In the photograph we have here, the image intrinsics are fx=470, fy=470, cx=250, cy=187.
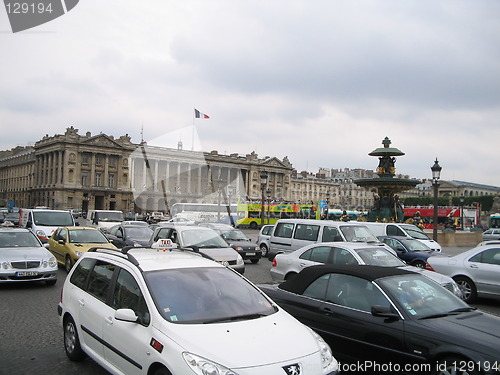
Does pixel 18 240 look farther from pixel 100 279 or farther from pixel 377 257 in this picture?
pixel 377 257

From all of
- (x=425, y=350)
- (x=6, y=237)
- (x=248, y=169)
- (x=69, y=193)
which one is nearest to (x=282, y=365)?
(x=425, y=350)

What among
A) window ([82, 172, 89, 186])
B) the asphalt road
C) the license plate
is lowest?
the asphalt road

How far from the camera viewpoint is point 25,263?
11.6m

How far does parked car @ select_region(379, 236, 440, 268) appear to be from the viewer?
17.0 meters

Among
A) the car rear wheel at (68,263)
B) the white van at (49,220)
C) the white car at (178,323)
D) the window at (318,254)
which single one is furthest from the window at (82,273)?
the white van at (49,220)

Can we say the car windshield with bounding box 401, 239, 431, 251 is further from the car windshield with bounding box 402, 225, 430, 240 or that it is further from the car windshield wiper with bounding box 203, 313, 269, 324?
the car windshield wiper with bounding box 203, 313, 269, 324

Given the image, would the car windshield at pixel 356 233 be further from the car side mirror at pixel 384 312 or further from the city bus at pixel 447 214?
the city bus at pixel 447 214

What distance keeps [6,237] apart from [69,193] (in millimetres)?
93802

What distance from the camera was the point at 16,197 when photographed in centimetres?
13062

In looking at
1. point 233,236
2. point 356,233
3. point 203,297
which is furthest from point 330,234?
point 203,297

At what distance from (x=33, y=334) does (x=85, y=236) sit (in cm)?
836

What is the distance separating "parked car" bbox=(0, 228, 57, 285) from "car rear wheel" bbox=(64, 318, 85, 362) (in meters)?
5.88

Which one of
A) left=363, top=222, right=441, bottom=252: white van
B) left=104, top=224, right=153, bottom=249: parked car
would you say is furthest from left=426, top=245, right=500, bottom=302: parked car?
left=104, top=224, right=153, bottom=249: parked car

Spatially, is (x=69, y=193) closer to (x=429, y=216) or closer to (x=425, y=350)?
(x=429, y=216)
